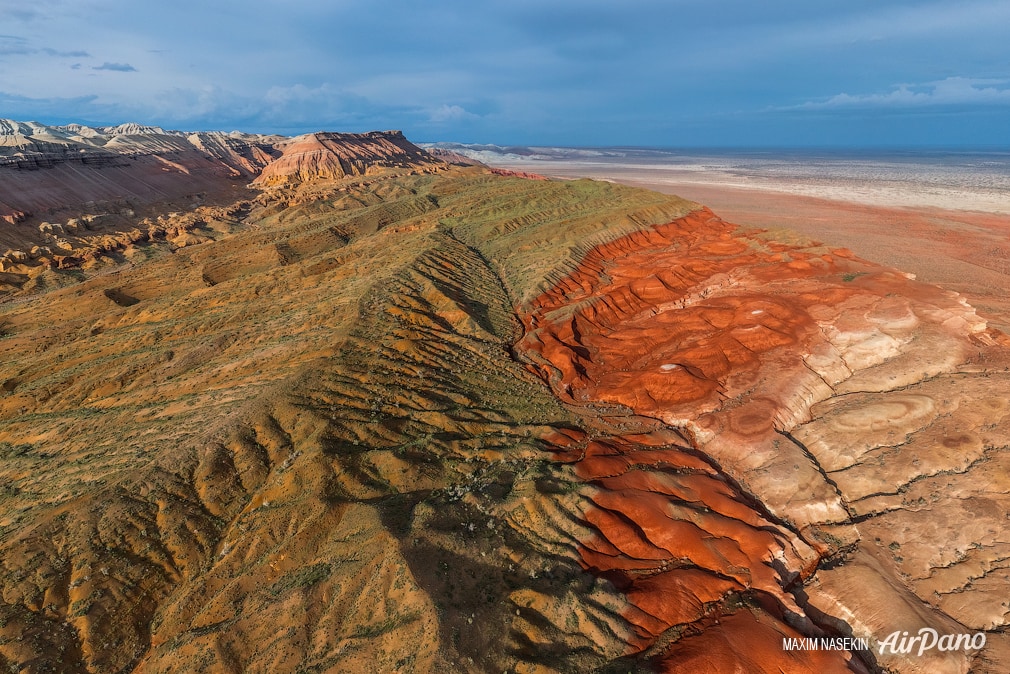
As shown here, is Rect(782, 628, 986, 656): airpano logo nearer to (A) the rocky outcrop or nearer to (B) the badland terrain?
(B) the badland terrain

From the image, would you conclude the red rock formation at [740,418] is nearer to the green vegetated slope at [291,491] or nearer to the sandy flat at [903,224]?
the green vegetated slope at [291,491]

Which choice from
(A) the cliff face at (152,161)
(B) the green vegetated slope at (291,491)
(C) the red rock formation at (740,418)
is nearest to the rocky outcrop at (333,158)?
(A) the cliff face at (152,161)

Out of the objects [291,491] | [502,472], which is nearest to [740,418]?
[502,472]

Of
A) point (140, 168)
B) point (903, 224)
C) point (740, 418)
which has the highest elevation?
point (140, 168)

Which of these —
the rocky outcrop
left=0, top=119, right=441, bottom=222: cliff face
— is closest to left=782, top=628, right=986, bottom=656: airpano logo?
left=0, top=119, right=441, bottom=222: cliff face

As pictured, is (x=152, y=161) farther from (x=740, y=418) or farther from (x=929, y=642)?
(x=929, y=642)

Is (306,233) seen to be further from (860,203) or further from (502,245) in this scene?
(860,203)
